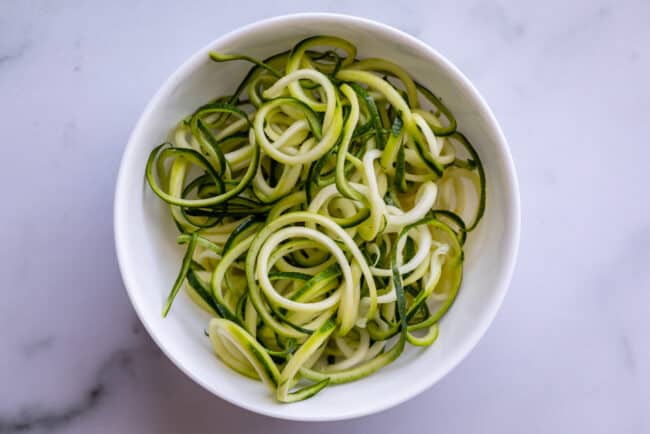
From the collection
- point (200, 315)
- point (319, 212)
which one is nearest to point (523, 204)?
point (319, 212)

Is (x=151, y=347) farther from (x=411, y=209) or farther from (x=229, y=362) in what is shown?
(x=411, y=209)

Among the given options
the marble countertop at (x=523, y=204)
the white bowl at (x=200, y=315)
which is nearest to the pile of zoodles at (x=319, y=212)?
the white bowl at (x=200, y=315)

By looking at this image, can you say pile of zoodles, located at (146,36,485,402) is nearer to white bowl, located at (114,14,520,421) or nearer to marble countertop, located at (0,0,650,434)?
white bowl, located at (114,14,520,421)

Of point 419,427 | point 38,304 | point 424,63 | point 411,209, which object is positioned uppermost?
point 424,63

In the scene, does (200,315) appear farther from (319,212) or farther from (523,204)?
(523,204)

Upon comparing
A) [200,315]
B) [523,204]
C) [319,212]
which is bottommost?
[200,315]

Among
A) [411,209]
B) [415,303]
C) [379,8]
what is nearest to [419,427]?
[415,303]
